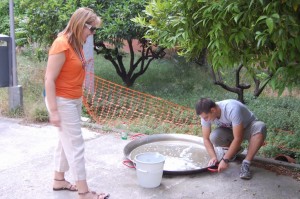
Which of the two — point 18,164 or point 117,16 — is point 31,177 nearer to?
point 18,164

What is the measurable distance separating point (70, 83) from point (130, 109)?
4.27 metres

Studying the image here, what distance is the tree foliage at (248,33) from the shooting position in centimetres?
277

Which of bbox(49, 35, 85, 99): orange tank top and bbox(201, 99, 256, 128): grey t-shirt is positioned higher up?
bbox(49, 35, 85, 99): orange tank top

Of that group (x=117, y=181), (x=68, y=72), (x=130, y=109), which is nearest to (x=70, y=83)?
(x=68, y=72)

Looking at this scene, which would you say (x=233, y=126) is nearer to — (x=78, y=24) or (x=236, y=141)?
(x=236, y=141)

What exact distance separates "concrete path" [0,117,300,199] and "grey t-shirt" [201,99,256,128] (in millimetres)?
532

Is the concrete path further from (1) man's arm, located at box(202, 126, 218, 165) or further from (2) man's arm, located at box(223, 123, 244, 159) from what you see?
(2) man's arm, located at box(223, 123, 244, 159)

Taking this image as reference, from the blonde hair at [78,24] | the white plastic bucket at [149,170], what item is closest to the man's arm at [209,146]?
the white plastic bucket at [149,170]

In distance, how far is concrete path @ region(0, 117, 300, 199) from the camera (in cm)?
400

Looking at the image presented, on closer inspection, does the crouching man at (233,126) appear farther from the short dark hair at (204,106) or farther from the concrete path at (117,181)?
the concrete path at (117,181)

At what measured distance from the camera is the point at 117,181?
14.2ft

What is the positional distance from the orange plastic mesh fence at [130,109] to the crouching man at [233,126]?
2.27m

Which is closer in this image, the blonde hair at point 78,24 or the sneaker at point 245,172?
the blonde hair at point 78,24

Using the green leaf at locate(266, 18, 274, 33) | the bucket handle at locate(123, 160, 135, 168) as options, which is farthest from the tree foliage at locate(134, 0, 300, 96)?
the bucket handle at locate(123, 160, 135, 168)
